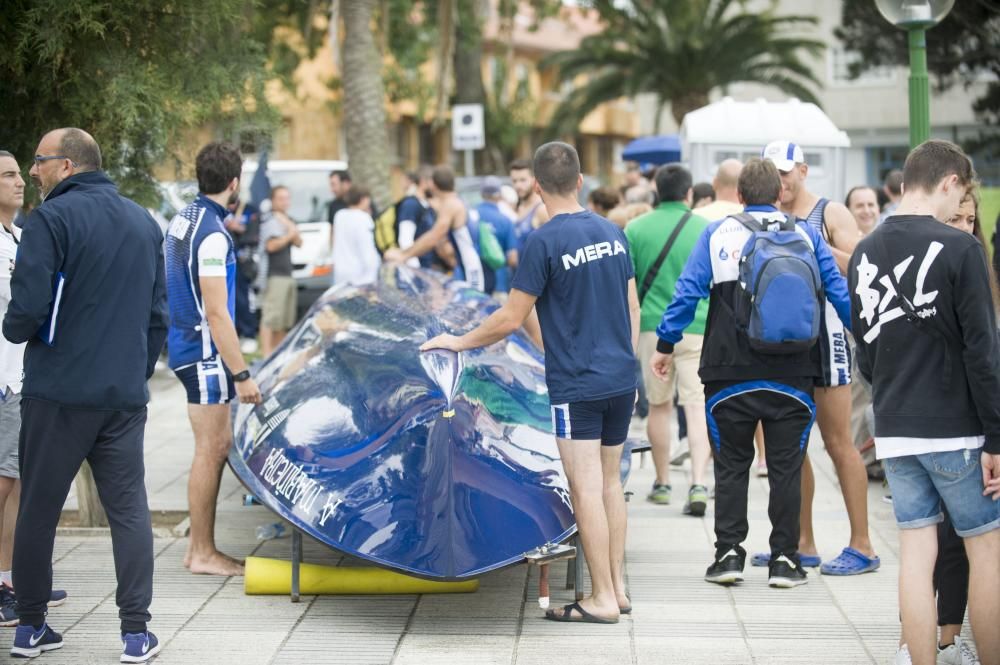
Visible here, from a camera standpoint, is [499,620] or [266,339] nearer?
[499,620]

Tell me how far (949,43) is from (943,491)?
20.2 m

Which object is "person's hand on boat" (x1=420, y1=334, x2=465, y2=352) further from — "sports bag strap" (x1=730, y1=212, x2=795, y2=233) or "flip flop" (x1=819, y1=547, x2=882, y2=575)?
"flip flop" (x1=819, y1=547, x2=882, y2=575)

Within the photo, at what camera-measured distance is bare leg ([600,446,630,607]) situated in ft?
19.3

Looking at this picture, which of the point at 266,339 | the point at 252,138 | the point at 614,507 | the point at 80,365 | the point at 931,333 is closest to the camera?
the point at 931,333

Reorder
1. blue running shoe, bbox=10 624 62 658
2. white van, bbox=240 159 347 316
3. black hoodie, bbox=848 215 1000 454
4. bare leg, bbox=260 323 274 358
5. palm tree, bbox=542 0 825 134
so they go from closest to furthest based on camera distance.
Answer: black hoodie, bbox=848 215 1000 454, blue running shoe, bbox=10 624 62 658, bare leg, bbox=260 323 274 358, white van, bbox=240 159 347 316, palm tree, bbox=542 0 825 134

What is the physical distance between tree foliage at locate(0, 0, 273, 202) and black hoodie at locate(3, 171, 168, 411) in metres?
1.78

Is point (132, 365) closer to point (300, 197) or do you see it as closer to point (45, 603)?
point (45, 603)

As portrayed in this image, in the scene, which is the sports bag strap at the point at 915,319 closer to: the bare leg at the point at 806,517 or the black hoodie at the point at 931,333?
the black hoodie at the point at 931,333

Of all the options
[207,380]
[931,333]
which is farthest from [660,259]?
[931,333]

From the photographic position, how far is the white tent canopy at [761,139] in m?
15.6

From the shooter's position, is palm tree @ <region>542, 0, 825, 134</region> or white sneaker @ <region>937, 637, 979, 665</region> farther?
palm tree @ <region>542, 0, 825, 134</region>

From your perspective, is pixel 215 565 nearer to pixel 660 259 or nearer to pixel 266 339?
pixel 660 259

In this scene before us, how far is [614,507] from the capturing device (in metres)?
5.94

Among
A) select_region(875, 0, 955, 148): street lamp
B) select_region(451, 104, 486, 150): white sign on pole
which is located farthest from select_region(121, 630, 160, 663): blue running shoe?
select_region(451, 104, 486, 150): white sign on pole
